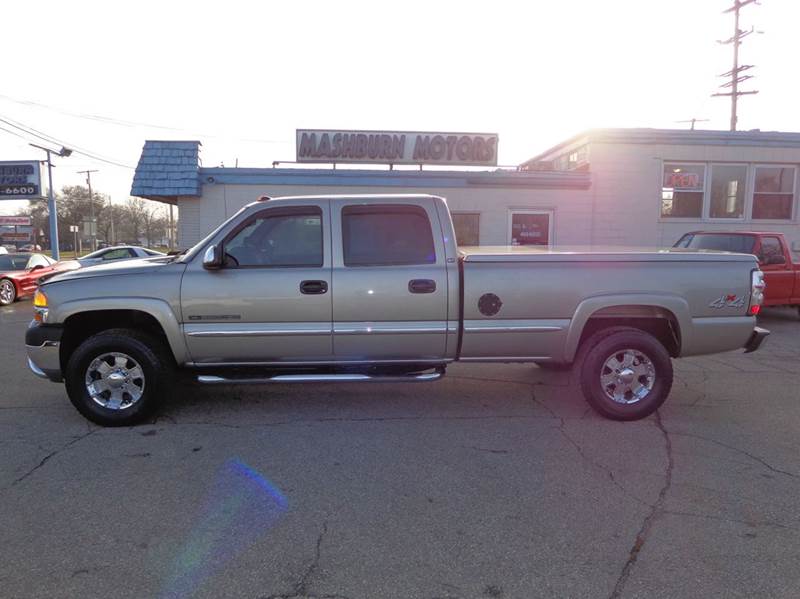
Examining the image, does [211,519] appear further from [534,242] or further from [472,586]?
[534,242]

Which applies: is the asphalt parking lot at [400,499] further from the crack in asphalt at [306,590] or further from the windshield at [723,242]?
the windshield at [723,242]

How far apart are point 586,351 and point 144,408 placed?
3.89 metres

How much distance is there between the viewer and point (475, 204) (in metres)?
13.7

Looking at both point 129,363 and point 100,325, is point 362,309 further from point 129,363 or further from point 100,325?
point 100,325

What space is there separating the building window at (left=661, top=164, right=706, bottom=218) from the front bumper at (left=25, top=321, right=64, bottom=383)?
47.5 feet

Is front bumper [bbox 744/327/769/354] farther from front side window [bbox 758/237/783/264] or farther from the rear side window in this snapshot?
front side window [bbox 758/237/783/264]

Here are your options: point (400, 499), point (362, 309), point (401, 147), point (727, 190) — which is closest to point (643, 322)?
point (362, 309)

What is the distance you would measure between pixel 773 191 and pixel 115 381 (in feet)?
55.2

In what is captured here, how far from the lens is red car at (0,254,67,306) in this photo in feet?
42.7

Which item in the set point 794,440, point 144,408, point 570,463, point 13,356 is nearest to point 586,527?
point 570,463

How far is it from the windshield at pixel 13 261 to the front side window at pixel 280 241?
12.4m

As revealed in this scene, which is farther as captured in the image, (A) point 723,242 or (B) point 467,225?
(B) point 467,225

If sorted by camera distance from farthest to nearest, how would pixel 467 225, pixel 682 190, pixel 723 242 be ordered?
pixel 682 190 → pixel 467 225 → pixel 723 242

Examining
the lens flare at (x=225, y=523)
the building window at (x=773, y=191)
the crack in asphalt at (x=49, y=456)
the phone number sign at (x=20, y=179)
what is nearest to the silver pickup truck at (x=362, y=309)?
the crack in asphalt at (x=49, y=456)
